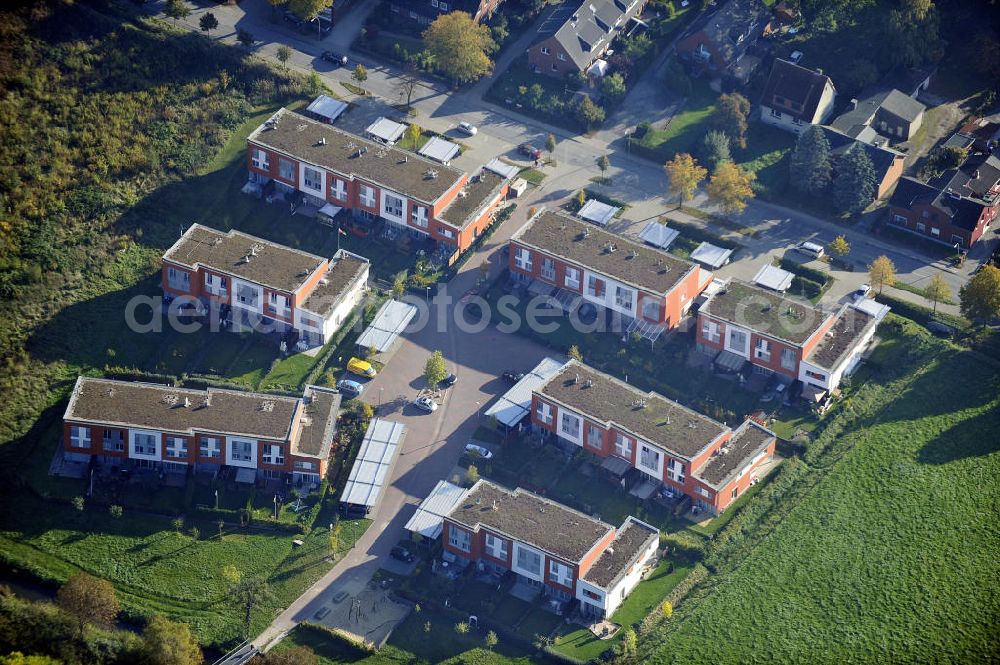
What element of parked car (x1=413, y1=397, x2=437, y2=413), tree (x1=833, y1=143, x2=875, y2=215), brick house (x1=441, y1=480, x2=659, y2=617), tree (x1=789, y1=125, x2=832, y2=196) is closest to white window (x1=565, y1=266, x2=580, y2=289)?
parked car (x1=413, y1=397, x2=437, y2=413)

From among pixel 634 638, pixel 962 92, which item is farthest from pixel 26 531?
pixel 962 92

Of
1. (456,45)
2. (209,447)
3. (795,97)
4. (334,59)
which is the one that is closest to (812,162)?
(795,97)

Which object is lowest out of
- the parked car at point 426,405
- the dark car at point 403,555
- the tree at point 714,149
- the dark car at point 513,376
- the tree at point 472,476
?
the dark car at point 403,555

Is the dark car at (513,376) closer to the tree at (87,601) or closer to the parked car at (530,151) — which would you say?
the parked car at (530,151)

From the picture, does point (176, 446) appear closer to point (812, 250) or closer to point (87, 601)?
point (87, 601)

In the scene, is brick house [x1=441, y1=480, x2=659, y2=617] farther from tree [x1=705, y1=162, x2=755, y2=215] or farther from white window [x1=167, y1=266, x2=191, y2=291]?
tree [x1=705, y1=162, x2=755, y2=215]

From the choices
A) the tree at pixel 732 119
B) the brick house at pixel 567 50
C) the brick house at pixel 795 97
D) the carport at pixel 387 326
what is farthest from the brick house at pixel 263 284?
the brick house at pixel 795 97
